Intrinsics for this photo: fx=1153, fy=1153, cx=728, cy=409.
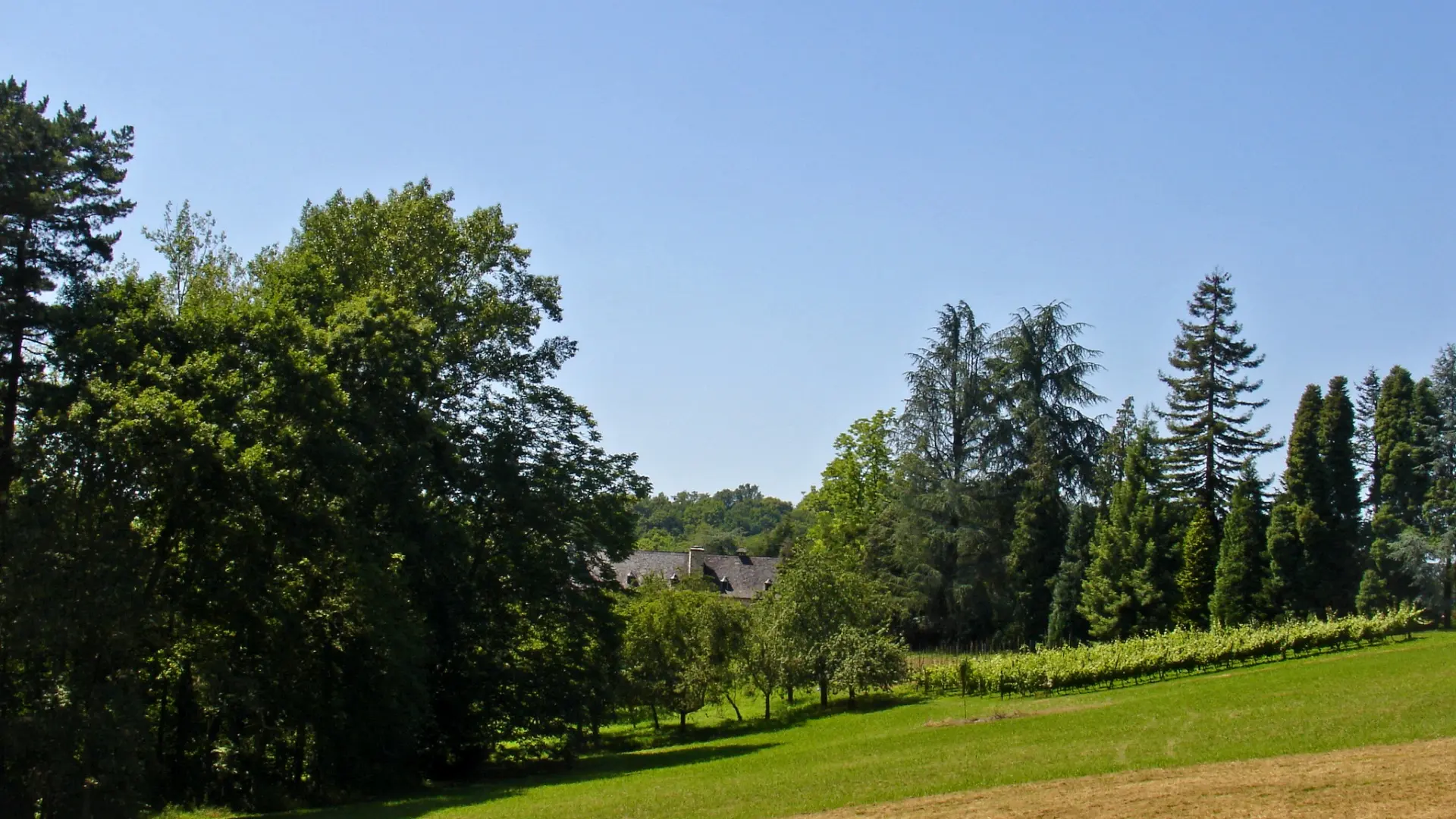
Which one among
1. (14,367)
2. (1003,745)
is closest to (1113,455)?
(1003,745)

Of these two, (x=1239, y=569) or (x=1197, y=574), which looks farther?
(x=1197, y=574)

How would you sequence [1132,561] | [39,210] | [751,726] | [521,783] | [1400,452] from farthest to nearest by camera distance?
[1400,452], [1132,561], [751,726], [521,783], [39,210]

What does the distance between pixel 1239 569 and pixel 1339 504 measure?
16.2 ft

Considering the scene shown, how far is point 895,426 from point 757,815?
45.5 m

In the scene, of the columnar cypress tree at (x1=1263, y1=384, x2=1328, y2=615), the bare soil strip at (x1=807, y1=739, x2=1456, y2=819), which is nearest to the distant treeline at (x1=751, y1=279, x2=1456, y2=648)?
the columnar cypress tree at (x1=1263, y1=384, x2=1328, y2=615)

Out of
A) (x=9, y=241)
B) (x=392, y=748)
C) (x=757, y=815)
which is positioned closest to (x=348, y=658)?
(x=392, y=748)

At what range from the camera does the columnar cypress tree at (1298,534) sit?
45.5 m

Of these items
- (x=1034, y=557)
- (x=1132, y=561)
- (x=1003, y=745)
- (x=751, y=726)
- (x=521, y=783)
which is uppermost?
(x=1034, y=557)

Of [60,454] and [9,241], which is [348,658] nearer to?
[60,454]

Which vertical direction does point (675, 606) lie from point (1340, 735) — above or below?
above

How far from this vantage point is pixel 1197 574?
163 feet

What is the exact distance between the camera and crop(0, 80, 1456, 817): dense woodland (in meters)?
21.4

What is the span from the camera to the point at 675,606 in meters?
39.5

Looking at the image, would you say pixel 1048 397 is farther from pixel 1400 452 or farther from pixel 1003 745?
pixel 1003 745
